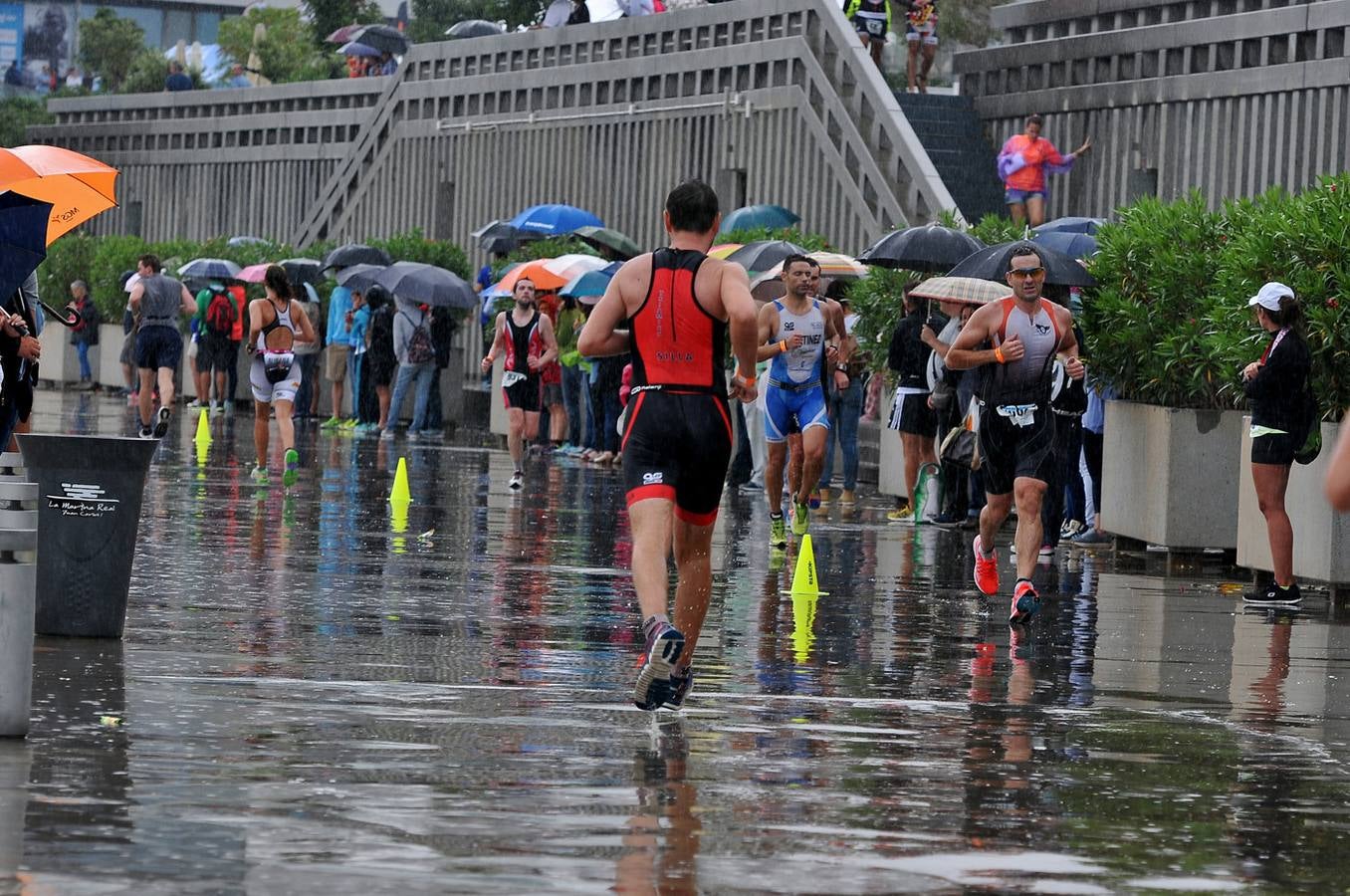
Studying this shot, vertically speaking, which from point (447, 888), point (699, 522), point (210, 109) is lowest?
point (447, 888)

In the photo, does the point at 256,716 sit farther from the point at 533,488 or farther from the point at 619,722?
the point at 533,488

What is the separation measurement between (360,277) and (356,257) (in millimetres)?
1405

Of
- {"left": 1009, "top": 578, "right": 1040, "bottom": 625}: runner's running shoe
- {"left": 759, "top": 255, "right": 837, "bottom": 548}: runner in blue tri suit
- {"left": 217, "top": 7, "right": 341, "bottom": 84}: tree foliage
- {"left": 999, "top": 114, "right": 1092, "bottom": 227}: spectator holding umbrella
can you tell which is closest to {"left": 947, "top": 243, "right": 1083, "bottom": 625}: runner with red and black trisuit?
{"left": 1009, "top": 578, "right": 1040, "bottom": 625}: runner's running shoe

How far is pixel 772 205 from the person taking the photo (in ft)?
102

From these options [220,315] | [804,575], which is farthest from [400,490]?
[220,315]

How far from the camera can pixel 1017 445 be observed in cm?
1326

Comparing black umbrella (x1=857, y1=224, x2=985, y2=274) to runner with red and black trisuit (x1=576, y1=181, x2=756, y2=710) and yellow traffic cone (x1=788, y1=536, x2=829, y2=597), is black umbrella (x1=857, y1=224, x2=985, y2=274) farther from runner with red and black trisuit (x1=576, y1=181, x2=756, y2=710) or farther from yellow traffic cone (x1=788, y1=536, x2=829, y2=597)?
runner with red and black trisuit (x1=576, y1=181, x2=756, y2=710)

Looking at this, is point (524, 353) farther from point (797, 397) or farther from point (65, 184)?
point (65, 184)

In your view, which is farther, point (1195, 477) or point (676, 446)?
point (1195, 477)

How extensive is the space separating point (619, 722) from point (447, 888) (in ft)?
9.45

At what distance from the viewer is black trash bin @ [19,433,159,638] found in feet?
34.0

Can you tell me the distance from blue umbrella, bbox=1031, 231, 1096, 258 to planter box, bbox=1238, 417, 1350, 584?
433 centimetres

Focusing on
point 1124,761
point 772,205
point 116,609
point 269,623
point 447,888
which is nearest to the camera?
point 447,888

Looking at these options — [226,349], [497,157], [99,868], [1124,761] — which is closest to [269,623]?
[1124,761]
